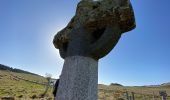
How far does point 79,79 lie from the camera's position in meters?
3.56

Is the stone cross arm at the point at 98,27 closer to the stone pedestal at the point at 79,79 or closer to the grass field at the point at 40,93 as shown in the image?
the stone pedestal at the point at 79,79

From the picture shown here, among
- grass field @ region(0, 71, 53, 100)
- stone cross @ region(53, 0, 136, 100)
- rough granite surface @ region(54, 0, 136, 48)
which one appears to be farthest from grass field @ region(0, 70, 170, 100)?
stone cross @ region(53, 0, 136, 100)

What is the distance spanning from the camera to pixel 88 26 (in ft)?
13.3

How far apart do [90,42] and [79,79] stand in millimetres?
702

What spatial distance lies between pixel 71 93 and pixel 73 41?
3.24ft

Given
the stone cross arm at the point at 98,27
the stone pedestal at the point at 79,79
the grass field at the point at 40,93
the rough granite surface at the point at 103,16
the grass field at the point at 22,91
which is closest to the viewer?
the stone pedestal at the point at 79,79

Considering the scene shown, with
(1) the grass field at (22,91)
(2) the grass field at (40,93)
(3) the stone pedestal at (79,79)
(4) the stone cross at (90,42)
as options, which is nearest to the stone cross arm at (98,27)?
(4) the stone cross at (90,42)

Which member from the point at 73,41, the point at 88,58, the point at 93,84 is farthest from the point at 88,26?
the point at 93,84

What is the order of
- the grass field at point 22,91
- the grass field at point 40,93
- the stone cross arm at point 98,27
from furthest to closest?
the grass field at point 22,91
the grass field at point 40,93
the stone cross arm at point 98,27

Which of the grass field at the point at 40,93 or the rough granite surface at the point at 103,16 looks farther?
the grass field at the point at 40,93

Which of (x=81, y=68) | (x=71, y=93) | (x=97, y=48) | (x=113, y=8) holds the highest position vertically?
(x=113, y=8)

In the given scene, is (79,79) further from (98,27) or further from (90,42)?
(98,27)

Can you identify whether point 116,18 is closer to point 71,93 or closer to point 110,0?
point 110,0

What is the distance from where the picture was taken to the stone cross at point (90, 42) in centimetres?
355
